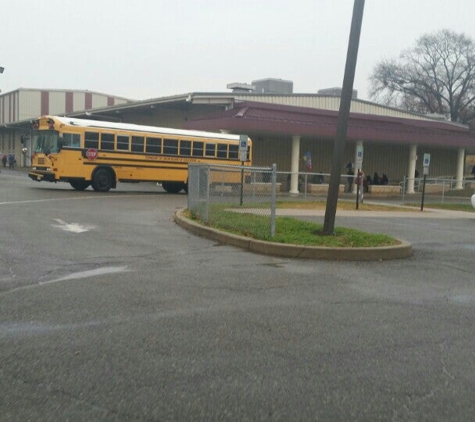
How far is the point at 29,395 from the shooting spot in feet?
13.1

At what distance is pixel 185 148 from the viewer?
90.5 feet

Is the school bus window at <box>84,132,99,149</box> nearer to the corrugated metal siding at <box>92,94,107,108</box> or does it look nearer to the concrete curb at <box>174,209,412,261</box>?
the concrete curb at <box>174,209,412,261</box>

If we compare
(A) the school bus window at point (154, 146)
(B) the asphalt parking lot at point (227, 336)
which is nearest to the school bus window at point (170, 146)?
(A) the school bus window at point (154, 146)

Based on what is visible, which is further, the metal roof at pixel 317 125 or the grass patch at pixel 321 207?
the metal roof at pixel 317 125

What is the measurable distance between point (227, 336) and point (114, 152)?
68.6ft

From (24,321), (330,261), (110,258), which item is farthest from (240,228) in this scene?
(24,321)

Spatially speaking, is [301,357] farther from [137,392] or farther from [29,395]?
[29,395]

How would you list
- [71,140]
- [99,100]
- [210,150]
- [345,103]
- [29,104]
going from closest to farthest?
[345,103], [71,140], [210,150], [29,104], [99,100]

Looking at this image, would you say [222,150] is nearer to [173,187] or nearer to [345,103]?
[173,187]

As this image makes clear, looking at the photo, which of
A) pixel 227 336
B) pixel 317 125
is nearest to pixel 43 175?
pixel 317 125

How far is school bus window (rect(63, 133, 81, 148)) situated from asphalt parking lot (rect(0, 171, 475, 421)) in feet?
45.9

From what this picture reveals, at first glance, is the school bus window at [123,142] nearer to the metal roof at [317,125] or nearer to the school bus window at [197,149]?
the school bus window at [197,149]

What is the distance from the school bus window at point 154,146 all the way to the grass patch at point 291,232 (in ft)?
43.6

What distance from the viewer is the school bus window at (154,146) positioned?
26.4m
